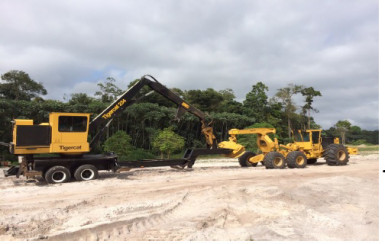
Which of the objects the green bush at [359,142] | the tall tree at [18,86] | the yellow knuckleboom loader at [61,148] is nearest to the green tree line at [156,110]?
the tall tree at [18,86]

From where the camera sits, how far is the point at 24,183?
11.3m

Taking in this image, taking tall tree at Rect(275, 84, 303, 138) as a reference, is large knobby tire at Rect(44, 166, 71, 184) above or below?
below

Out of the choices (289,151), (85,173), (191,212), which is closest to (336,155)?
(289,151)

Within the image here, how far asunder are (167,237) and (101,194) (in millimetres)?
4137

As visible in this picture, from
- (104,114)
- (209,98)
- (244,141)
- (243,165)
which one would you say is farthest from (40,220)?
(209,98)

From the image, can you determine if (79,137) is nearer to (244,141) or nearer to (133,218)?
(133,218)

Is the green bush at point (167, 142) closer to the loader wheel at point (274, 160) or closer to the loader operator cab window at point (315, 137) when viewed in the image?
the loader wheel at point (274, 160)

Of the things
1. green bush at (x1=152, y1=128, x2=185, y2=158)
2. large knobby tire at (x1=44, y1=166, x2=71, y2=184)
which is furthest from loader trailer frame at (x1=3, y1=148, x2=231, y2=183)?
green bush at (x1=152, y1=128, x2=185, y2=158)

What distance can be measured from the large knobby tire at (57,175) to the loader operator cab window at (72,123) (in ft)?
4.67

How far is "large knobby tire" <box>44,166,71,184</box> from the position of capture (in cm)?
1098

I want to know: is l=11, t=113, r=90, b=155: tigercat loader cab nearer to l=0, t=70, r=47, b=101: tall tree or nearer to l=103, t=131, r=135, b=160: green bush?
l=103, t=131, r=135, b=160: green bush

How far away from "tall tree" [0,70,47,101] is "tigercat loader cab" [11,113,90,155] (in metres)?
23.5

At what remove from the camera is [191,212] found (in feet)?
22.5

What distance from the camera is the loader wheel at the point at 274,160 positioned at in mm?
15266
